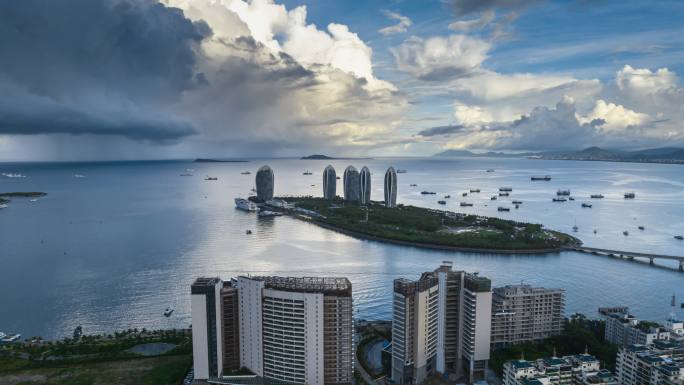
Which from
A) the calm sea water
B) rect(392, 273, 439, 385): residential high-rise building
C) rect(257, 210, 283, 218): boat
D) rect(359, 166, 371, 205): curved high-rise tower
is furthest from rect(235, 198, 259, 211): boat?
rect(392, 273, 439, 385): residential high-rise building

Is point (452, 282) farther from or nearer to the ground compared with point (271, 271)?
farther from the ground

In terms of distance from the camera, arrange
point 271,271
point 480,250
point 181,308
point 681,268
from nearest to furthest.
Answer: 1. point 181,308
2. point 271,271
3. point 681,268
4. point 480,250

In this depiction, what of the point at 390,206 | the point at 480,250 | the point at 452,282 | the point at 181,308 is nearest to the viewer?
the point at 452,282

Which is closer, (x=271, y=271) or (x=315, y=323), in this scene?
(x=315, y=323)

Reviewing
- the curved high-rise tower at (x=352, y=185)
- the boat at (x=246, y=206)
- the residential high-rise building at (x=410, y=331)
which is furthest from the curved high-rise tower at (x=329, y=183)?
the residential high-rise building at (x=410, y=331)

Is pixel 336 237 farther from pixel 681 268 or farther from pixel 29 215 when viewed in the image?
pixel 29 215

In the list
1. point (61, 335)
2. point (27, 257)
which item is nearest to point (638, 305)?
point (61, 335)
